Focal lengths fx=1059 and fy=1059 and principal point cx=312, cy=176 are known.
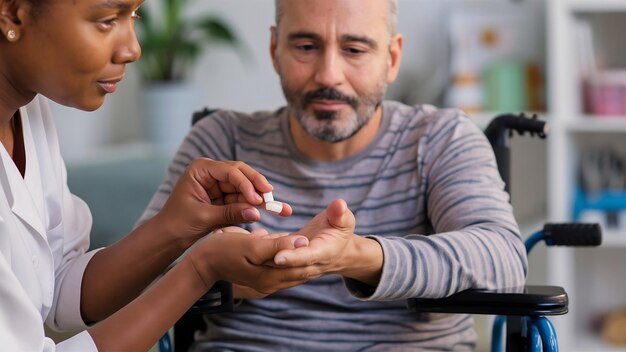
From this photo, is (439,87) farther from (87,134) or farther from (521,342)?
(521,342)

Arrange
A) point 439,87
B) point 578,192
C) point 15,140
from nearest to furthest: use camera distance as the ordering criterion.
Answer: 1. point 15,140
2. point 578,192
3. point 439,87

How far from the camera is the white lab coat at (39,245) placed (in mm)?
1294

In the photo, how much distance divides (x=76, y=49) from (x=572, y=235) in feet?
3.17

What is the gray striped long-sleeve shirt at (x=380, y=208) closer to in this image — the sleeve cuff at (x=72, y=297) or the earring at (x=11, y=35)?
the sleeve cuff at (x=72, y=297)

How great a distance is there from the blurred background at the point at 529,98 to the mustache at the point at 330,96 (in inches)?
57.5

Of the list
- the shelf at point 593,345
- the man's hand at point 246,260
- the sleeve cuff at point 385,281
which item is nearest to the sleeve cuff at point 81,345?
the man's hand at point 246,260

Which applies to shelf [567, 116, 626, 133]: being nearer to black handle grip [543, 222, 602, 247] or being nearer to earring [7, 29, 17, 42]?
black handle grip [543, 222, 602, 247]

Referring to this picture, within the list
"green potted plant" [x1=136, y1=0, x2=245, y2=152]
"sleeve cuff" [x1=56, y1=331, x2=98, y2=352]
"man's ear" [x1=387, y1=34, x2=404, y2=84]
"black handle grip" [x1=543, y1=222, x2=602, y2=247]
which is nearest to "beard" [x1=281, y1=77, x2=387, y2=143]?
"man's ear" [x1=387, y1=34, x2=404, y2=84]

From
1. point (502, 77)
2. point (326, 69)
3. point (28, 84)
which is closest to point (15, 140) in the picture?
point (28, 84)

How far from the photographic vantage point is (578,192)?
3.41 m

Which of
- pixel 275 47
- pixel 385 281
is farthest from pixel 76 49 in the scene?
pixel 275 47

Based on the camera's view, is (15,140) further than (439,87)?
No

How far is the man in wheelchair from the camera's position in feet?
5.80

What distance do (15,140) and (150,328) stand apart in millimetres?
367
